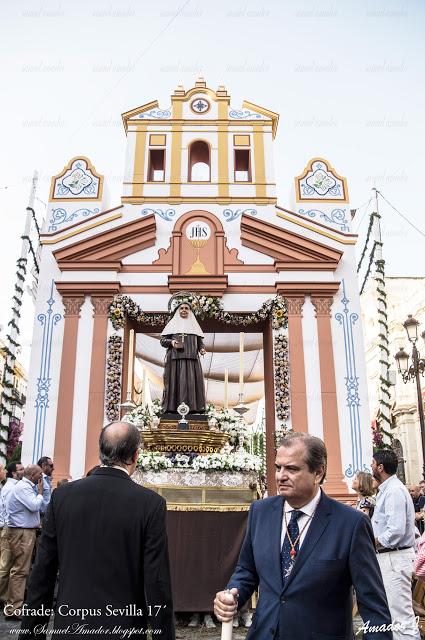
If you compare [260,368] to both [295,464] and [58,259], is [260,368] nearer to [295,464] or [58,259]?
[58,259]

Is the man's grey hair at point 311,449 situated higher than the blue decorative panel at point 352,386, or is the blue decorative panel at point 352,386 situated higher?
the blue decorative panel at point 352,386

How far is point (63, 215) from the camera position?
12.5 meters

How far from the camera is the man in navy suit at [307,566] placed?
240 centimetres

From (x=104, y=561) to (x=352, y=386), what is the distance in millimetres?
9117

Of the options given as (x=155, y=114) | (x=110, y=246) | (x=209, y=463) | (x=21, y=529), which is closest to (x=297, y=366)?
(x=209, y=463)

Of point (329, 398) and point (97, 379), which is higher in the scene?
point (97, 379)

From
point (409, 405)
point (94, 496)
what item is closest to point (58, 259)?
point (94, 496)

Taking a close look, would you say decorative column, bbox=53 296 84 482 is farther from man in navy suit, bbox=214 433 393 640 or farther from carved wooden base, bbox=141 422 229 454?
man in navy suit, bbox=214 433 393 640

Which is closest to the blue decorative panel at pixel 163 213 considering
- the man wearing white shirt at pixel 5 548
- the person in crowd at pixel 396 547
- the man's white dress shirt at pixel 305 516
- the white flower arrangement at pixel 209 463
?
the white flower arrangement at pixel 209 463

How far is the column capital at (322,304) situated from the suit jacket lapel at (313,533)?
9088 millimetres

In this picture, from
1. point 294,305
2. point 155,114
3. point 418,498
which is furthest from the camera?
point 155,114

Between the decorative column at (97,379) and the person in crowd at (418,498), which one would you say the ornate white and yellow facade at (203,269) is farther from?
the person in crowd at (418,498)

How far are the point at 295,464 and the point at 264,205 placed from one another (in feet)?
34.3

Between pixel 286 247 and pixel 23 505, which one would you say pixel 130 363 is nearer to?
pixel 286 247
